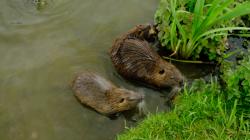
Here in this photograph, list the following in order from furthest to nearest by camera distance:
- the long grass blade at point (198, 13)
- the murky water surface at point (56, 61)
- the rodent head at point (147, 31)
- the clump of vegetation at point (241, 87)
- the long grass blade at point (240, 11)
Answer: the rodent head at point (147, 31), the long grass blade at point (198, 13), the murky water surface at point (56, 61), the long grass blade at point (240, 11), the clump of vegetation at point (241, 87)

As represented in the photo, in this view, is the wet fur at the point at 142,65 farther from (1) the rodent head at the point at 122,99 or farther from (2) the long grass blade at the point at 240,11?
(2) the long grass blade at the point at 240,11

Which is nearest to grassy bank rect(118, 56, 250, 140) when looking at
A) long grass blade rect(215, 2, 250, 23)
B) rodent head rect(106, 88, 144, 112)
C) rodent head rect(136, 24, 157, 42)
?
rodent head rect(106, 88, 144, 112)

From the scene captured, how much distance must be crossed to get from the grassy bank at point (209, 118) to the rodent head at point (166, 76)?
0.35 metres

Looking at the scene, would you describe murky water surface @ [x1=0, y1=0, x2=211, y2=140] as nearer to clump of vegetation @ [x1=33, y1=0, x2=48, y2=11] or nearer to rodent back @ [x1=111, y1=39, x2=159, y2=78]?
clump of vegetation @ [x1=33, y1=0, x2=48, y2=11]

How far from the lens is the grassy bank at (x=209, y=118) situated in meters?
4.55

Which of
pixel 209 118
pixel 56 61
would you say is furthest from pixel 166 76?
pixel 56 61

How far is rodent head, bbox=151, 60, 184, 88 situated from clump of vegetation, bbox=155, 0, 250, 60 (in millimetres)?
360

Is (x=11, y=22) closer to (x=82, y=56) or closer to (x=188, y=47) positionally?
(x=82, y=56)

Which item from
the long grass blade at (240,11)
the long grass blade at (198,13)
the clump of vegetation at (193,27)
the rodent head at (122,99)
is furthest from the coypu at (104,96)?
the long grass blade at (240,11)

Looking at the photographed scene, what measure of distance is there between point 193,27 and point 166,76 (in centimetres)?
67

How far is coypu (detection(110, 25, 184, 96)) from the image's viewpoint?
5.14 meters

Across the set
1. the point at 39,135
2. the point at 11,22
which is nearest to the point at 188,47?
the point at 39,135

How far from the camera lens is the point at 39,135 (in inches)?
189

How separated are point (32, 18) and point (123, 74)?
1674 millimetres
